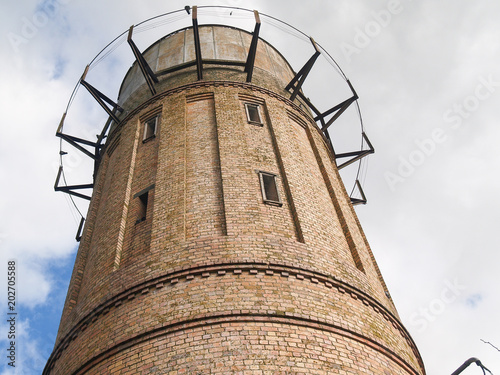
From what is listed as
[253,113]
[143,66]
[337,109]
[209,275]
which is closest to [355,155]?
[337,109]

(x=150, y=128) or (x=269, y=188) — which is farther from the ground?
(x=150, y=128)

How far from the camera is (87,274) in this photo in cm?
Answer: 978

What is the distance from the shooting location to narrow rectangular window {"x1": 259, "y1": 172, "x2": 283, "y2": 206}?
377 inches

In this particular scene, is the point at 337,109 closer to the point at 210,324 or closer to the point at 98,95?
the point at 98,95

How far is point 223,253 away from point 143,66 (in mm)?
7362

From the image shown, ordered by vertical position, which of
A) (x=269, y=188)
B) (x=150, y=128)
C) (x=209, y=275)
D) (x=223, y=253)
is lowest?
(x=209, y=275)

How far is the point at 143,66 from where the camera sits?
44.6 ft

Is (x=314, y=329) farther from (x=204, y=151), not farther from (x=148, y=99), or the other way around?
(x=148, y=99)

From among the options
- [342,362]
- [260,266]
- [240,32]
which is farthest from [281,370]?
[240,32]

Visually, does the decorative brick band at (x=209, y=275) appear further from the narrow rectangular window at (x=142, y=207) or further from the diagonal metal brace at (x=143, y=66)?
the diagonal metal brace at (x=143, y=66)

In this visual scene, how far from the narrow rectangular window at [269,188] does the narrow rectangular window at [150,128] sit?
11.4 feet

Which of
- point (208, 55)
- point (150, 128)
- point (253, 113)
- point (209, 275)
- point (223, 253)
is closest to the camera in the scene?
point (209, 275)

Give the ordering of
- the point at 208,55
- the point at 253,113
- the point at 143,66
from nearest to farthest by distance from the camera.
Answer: the point at 253,113
the point at 143,66
the point at 208,55

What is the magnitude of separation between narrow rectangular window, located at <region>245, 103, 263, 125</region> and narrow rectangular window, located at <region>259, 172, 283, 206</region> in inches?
86.4
